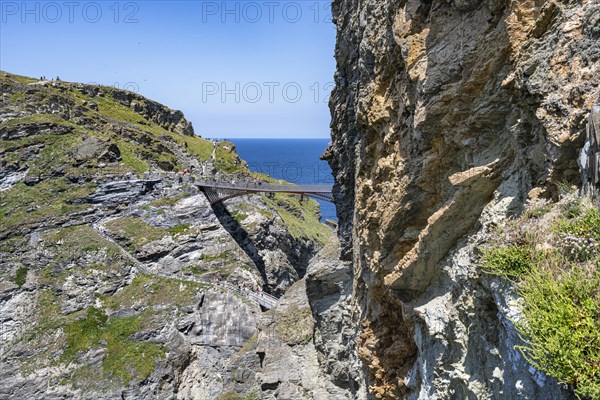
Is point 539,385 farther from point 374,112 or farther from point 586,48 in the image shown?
point 374,112

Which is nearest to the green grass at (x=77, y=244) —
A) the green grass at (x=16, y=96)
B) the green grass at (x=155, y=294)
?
the green grass at (x=155, y=294)

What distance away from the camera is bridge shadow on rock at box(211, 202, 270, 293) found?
164ft

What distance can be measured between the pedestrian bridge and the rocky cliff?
4.79ft

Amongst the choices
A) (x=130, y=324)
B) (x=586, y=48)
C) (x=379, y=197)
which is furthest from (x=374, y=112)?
(x=130, y=324)

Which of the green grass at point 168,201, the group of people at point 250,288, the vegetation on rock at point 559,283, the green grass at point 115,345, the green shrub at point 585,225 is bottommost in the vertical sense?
the green grass at point 115,345

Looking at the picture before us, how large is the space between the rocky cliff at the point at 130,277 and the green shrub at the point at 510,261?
64.2 ft

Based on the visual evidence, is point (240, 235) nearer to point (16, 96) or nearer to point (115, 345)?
point (115, 345)

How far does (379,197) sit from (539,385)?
8.57m

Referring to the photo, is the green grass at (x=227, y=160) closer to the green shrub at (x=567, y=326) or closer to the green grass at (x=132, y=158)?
the green grass at (x=132, y=158)

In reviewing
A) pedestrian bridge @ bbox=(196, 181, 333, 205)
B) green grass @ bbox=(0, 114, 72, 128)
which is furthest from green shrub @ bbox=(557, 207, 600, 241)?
green grass @ bbox=(0, 114, 72, 128)

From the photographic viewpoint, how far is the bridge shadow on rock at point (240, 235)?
1964 inches

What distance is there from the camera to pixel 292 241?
5694 centimetres

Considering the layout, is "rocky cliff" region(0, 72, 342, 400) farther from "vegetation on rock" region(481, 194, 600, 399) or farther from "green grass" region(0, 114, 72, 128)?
"vegetation on rock" region(481, 194, 600, 399)

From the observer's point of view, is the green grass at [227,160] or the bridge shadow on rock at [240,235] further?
the green grass at [227,160]
